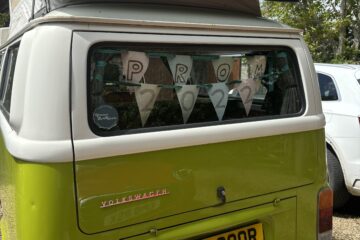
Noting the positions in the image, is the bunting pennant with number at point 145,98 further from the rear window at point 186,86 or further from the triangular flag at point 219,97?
the triangular flag at point 219,97

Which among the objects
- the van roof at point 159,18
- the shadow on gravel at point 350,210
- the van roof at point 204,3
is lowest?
the shadow on gravel at point 350,210

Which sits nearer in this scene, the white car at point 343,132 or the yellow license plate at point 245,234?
the yellow license plate at point 245,234

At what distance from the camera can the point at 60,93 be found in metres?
1.70

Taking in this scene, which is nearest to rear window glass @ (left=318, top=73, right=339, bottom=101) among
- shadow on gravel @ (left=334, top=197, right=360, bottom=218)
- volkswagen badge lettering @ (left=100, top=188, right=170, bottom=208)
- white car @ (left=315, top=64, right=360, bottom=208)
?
white car @ (left=315, top=64, right=360, bottom=208)

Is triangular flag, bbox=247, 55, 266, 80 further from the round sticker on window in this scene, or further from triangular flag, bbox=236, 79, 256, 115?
the round sticker on window

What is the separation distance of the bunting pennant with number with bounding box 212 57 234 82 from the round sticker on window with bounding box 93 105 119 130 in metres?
0.64

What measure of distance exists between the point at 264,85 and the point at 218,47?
0.44 m

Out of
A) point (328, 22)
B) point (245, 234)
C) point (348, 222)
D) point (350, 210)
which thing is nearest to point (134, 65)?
point (245, 234)

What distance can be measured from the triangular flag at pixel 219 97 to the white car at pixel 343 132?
264 centimetres

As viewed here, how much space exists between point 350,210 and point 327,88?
1449 mm

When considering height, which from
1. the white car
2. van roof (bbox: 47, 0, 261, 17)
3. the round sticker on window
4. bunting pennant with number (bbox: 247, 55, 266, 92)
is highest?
van roof (bbox: 47, 0, 261, 17)

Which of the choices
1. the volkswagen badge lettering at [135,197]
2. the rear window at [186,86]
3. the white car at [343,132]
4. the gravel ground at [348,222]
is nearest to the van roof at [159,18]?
the rear window at [186,86]

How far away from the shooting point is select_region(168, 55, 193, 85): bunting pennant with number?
6.73ft

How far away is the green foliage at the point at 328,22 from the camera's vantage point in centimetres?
996
